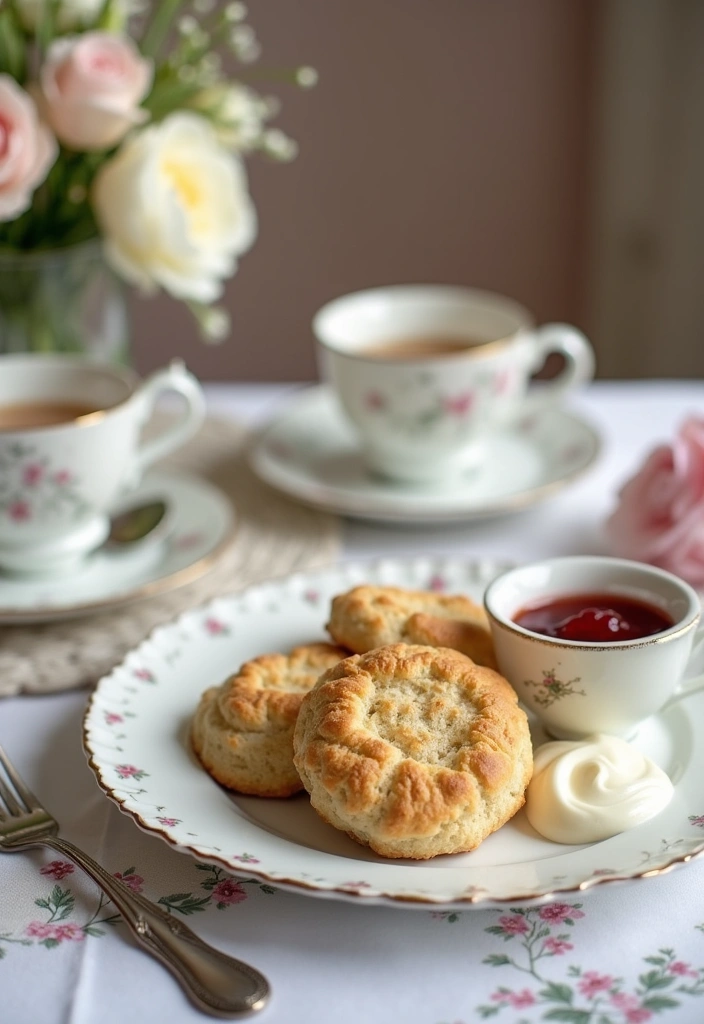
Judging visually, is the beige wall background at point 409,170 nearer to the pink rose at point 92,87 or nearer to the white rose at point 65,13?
the white rose at point 65,13

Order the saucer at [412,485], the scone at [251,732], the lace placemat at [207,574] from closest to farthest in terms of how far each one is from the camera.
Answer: the scone at [251,732] → the lace placemat at [207,574] → the saucer at [412,485]

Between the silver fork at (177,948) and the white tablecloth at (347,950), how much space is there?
1 cm

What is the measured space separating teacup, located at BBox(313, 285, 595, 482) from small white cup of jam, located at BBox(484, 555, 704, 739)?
1.98ft

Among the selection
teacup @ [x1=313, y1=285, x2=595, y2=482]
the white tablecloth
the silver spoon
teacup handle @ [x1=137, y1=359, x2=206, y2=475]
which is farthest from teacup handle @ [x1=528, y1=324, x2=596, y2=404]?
the white tablecloth

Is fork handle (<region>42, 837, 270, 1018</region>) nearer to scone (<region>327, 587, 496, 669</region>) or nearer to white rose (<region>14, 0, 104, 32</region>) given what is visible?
scone (<region>327, 587, 496, 669</region>)

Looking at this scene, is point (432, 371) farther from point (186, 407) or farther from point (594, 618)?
point (594, 618)

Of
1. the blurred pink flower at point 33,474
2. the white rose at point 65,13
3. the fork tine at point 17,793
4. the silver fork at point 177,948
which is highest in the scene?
the white rose at point 65,13

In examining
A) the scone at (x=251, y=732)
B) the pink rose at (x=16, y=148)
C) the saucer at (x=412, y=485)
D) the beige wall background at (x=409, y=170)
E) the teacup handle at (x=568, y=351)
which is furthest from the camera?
the beige wall background at (x=409, y=170)

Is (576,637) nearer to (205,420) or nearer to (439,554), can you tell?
(439,554)

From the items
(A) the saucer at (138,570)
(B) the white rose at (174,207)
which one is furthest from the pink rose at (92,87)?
(A) the saucer at (138,570)

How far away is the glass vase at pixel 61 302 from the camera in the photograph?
1.83m

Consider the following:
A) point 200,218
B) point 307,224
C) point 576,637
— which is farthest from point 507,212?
point 576,637

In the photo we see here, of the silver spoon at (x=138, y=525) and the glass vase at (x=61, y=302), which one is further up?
the glass vase at (x=61, y=302)

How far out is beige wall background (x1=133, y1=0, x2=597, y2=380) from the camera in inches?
137
